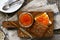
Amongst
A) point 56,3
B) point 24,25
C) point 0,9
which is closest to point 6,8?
point 0,9

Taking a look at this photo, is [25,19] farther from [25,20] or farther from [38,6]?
[38,6]

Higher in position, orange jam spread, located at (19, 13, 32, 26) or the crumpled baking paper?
the crumpled baking paper

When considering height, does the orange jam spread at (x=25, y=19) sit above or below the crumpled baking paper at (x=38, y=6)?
below

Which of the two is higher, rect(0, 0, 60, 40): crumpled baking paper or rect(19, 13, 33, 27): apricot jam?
rect(0, 0, 60, 40): crumpled baking paper

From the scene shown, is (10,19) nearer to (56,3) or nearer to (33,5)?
(33,5)

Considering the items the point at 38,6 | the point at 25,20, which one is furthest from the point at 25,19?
the point at 38,6

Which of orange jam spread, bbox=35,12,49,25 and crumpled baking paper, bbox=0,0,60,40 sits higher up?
crumpled baking paper, bbox=0,0,60,40

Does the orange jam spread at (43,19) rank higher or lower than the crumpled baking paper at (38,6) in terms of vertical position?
lower

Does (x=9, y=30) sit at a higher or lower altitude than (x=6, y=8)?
lower
